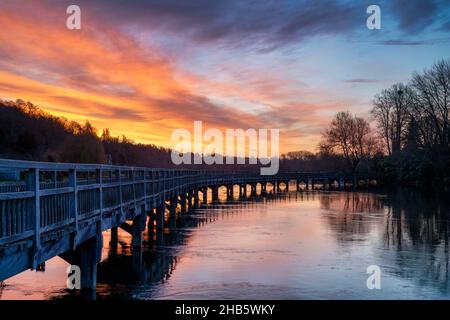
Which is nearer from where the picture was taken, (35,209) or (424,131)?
(35,209)

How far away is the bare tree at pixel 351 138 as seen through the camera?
105750mm

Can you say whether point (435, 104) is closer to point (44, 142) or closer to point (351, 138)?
point (351, 138)

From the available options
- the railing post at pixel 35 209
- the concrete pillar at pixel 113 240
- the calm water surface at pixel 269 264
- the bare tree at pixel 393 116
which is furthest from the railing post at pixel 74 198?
the bare tree at pixel 393 116

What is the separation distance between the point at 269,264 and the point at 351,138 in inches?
3591

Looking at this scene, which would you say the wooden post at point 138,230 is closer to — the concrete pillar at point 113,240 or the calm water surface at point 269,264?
the calm water surface at point 269,264

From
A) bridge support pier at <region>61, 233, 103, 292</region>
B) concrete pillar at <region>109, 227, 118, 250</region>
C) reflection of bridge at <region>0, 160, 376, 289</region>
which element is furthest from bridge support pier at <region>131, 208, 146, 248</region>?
bridge support pier at <region>61, 233, 103, 292</region>

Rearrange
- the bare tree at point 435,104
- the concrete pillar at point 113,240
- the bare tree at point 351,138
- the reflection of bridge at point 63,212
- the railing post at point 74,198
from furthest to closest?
the bare tree at point 351,138 < the bare tree at point 435,104 < the concrete pillar at point 113,240 < the railing post at point 74,198 < the reflection of bridge at point 63,212

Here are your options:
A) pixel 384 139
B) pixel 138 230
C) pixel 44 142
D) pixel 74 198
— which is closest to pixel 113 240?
pixel 138 230

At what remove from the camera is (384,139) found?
97.6 metres

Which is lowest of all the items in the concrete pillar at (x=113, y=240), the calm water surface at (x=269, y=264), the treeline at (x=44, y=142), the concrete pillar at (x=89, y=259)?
the calm water surface at (x=269, y=264)

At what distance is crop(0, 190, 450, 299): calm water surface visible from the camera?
14.3 meters

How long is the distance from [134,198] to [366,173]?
83832 mm

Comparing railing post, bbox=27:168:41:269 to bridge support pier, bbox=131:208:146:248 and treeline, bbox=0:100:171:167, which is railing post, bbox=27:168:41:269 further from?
treeline, bbox=0:100:171:167
